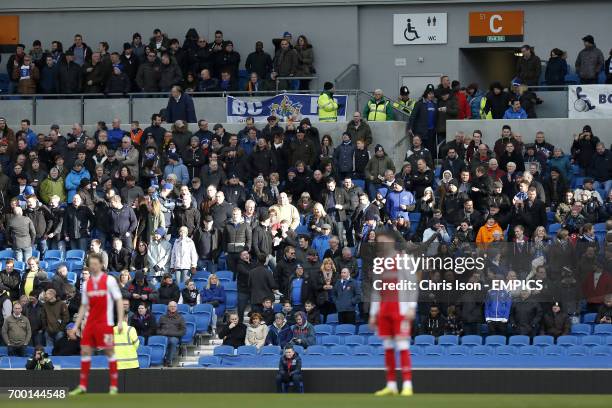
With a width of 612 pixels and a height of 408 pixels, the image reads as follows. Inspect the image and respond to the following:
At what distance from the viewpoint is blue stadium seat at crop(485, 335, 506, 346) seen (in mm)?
23438

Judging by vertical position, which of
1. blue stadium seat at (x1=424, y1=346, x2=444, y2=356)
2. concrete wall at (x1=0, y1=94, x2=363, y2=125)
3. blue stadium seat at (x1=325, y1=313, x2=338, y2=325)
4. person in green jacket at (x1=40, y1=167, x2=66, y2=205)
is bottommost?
blue stadium seat at (x1=424, y1=346, x2=444, y2=356)

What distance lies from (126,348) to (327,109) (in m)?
9.81

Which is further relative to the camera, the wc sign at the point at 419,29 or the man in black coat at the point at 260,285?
the wc sign at the point at 419,29

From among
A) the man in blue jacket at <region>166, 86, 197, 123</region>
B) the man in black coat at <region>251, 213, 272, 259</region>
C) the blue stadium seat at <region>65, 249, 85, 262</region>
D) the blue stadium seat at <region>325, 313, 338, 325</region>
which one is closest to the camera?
the blue stadium seat at <region>325, 313, 338, 325</region>

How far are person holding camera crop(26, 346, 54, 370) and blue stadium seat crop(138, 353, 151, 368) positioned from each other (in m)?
1.58

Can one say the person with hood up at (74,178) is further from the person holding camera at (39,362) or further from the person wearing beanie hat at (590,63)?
the person wearing beanie hat at (590,63)

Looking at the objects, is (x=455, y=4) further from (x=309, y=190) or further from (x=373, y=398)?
(x=373, y=398)

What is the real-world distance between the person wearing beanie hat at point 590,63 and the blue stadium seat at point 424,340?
9387mm

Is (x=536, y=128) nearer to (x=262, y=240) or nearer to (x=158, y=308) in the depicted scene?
(x=262, y=240)

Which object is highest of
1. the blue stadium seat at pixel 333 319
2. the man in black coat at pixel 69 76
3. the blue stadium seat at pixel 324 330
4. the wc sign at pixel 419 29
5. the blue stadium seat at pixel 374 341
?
the wc sign at pixel 419 29

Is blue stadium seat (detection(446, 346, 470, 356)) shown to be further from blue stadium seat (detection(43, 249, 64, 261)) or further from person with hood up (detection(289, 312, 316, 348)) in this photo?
blue stadium seat (detection(43, 249, 64, 261))

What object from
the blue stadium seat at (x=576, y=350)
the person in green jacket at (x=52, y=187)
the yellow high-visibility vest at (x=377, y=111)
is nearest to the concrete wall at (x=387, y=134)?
the yellow high-visibility vest at (x=377, y=111)

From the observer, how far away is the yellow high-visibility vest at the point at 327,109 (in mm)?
30281

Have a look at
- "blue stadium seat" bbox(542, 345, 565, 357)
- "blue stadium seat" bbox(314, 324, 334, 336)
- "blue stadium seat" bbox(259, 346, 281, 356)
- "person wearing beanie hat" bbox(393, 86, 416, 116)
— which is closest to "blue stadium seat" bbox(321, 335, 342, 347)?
"blue stadium seat" bbox(314, 324, 334, 336)
